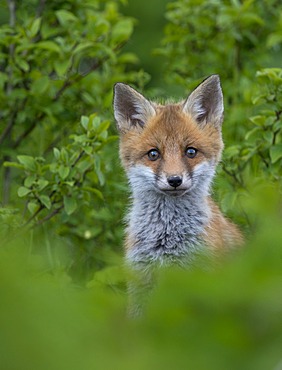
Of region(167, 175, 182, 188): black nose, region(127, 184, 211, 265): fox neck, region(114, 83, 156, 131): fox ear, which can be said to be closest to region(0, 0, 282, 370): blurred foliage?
region(114, 83, 156, 131): fox ear

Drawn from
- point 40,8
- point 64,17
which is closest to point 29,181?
point 64,17

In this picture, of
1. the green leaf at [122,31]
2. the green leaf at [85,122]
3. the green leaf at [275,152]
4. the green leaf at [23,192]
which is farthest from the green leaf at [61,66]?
the green leaf at [275,152]

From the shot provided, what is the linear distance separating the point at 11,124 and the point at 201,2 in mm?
2354

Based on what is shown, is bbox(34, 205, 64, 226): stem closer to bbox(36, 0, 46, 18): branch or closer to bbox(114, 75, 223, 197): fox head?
bbox(114, 75, 223, 197): fox head

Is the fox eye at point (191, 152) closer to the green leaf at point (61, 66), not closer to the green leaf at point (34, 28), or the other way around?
the green leaf at point (61, 66)

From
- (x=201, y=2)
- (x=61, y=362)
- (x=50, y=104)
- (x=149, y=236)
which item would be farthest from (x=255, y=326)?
(x=201, y=2)

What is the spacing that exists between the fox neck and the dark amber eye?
0.24 metres

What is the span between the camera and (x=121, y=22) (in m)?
7.56

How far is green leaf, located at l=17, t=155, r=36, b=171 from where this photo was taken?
612 centimetres

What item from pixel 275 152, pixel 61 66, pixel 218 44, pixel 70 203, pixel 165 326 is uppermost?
pixel 165 326

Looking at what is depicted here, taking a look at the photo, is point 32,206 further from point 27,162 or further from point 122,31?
point 122,31

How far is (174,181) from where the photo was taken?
552 cm

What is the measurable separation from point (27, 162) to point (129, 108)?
0.86 m

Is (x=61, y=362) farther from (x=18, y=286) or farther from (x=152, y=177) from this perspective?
(x=152, y=177)
